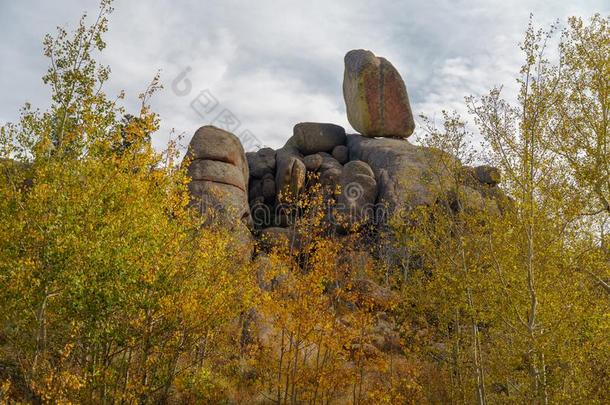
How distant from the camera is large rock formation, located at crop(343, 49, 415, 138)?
156 ft

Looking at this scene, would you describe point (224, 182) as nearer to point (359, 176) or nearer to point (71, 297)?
point (359, 176)

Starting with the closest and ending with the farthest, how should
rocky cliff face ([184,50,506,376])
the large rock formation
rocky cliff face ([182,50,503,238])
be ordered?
rocky cliff face ([184,50,506,376]) → rocky cliff face ([182,50,503,238]) → the large rock formation

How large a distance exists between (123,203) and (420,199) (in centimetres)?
2700

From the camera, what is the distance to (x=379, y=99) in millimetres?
47750

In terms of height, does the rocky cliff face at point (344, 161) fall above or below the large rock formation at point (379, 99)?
below

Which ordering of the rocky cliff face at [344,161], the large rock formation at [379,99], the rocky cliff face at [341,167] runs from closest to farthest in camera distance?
the rocky cliff face at [341,167], the rocky cliff face at [344,161], the large rock formation at [379,99]

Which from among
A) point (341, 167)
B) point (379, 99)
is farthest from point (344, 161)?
point (379, 99)

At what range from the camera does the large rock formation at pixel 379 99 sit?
47469mm

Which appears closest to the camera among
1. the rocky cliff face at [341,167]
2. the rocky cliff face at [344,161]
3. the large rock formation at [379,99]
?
the rocky cliff face at [341,167]

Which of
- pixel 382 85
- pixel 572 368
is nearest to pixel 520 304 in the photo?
pixel 572 368

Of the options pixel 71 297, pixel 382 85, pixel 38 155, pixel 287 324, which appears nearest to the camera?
pixel 71 297

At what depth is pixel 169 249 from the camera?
10.9 m

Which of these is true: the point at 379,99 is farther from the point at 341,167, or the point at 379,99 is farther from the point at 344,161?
the point at 341,167

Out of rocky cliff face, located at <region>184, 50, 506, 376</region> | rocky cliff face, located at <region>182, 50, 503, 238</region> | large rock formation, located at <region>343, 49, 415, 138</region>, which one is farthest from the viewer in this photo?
large rock formation, located at <region>343, 49, 415, 138</region>
